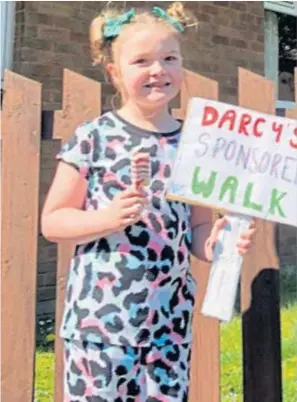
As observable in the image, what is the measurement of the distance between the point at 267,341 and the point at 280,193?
906mm

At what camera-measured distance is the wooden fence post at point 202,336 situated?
2961 millimetres

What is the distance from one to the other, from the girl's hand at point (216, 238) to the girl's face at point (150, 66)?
40cm

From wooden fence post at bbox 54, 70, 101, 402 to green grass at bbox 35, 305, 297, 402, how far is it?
765 millimetres

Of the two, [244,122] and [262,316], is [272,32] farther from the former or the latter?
[244,122]

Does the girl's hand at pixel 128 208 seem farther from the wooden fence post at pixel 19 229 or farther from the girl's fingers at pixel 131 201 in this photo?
the wooden fence post at pixel 19 229

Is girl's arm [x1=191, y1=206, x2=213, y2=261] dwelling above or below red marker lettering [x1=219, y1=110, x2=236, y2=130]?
below

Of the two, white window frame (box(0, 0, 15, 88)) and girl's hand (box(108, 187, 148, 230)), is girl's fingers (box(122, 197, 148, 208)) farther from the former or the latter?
white window frame (box(0, 0, 15, 88))

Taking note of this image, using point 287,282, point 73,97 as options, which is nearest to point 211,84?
point 73,97

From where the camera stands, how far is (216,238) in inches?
90.9

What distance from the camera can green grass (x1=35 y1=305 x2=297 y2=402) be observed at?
12.8 ft

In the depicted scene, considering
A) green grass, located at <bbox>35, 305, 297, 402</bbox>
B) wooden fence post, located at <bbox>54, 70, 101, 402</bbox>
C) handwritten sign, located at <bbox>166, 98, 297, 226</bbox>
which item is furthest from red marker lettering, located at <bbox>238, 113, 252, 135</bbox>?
green grass, located at <bbox>35, 305, 297, 402</bbox>

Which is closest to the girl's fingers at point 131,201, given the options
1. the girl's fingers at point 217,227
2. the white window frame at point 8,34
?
the girl's fingers at point 217,227

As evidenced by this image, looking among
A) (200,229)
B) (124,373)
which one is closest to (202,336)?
(200,229)

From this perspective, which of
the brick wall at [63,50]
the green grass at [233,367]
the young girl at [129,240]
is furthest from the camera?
the brick wall at [63,50]
